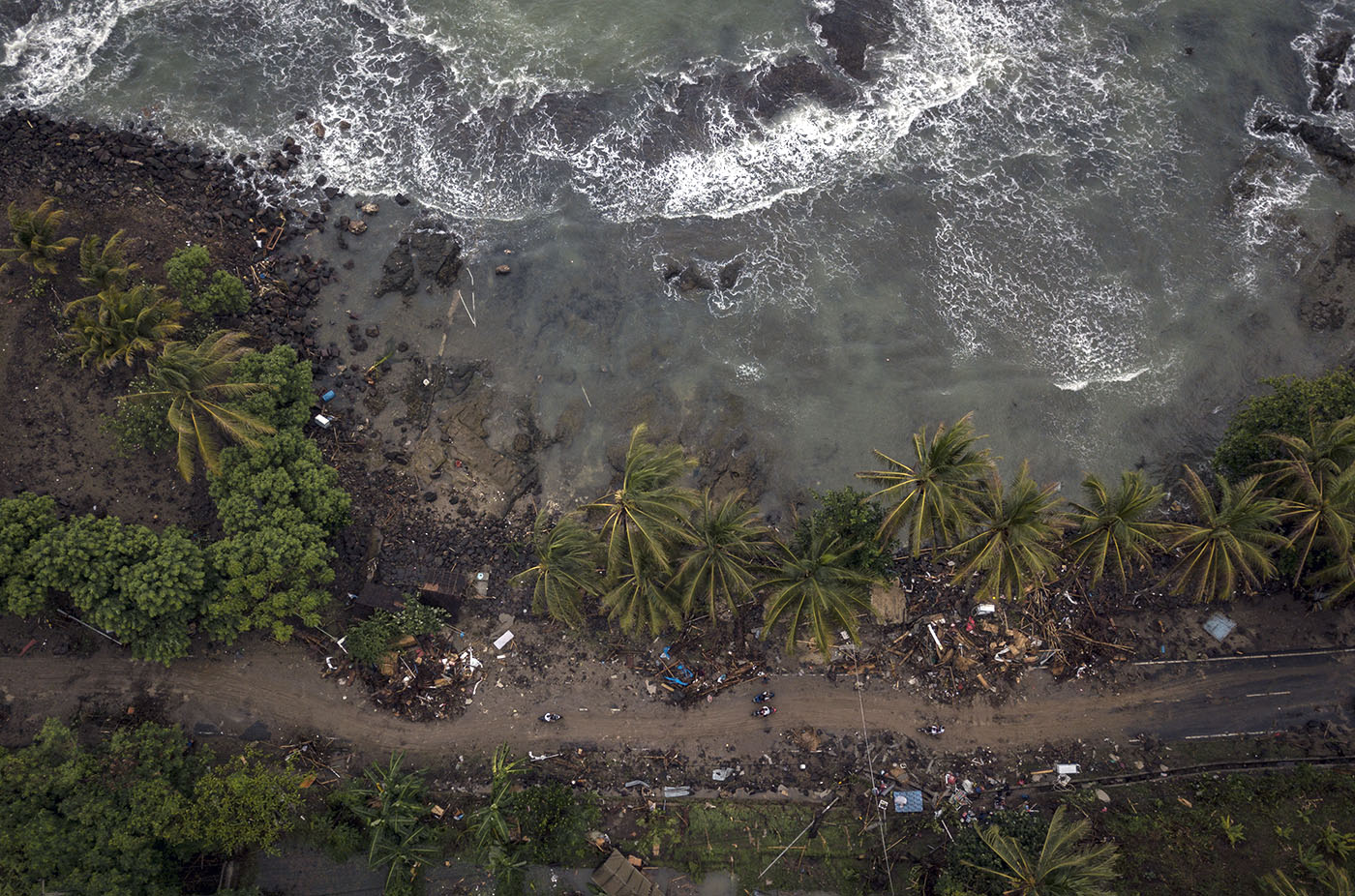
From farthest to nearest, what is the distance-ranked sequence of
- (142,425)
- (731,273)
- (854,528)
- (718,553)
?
1. (731,273)
2. (142,425)
3. (854,528)
4. (718,553)

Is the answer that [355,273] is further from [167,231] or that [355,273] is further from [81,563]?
[81,563]

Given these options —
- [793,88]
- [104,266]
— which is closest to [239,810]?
[104,266]

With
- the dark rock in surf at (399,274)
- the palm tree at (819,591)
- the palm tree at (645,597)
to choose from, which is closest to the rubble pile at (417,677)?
the palm tree at (645,597)

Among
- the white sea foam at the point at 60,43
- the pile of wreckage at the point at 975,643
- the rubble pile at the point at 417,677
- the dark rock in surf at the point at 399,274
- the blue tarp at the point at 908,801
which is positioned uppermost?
the white sea foam at the point at 60,43

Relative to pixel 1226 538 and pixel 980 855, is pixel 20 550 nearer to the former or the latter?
pixel 980 855

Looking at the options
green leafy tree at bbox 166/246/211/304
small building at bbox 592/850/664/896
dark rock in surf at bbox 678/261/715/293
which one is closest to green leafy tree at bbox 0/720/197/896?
small building at bbox 592/850/664/896

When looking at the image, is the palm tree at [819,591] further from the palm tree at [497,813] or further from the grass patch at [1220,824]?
the grass patch at [1220,824]
